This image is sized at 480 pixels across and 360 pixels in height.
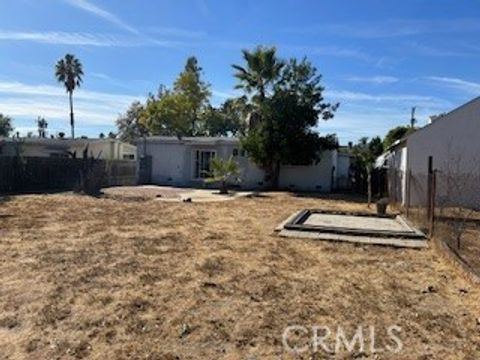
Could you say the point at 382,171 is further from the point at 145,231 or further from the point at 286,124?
the point at 145,231

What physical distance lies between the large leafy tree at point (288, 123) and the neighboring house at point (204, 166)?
1153 millimetres

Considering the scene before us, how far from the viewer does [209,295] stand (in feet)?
19.9

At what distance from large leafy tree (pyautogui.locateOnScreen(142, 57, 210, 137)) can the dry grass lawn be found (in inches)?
1529

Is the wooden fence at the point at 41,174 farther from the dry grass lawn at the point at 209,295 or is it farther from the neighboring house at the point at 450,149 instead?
the neighboring house at the point at 450,149

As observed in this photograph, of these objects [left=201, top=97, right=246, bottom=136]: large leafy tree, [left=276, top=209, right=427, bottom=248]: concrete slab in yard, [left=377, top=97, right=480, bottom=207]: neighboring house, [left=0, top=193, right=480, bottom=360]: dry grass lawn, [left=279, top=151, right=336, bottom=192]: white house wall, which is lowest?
[left=0, top=193, right=480, bottom=360]: dry grass lawn

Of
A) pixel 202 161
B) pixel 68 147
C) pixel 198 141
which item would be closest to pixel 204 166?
pixel 202 161

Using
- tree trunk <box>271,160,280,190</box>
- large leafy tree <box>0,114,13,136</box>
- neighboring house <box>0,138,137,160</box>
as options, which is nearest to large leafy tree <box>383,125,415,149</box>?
tree trunk <box>271,160,280,190</box>

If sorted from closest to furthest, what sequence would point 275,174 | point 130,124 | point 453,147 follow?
point 453,147 < point 275,174 < point 130,124

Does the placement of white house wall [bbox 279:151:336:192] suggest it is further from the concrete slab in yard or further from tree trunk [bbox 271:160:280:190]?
the concrete slab in yard

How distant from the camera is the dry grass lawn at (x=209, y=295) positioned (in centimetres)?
452

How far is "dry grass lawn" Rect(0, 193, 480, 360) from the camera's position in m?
4.52

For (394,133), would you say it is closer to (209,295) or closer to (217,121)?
(217,121)

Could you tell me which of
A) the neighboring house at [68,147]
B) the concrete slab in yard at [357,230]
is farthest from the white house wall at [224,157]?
the concrete slab in yard at [357,230]

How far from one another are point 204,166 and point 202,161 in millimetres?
324
